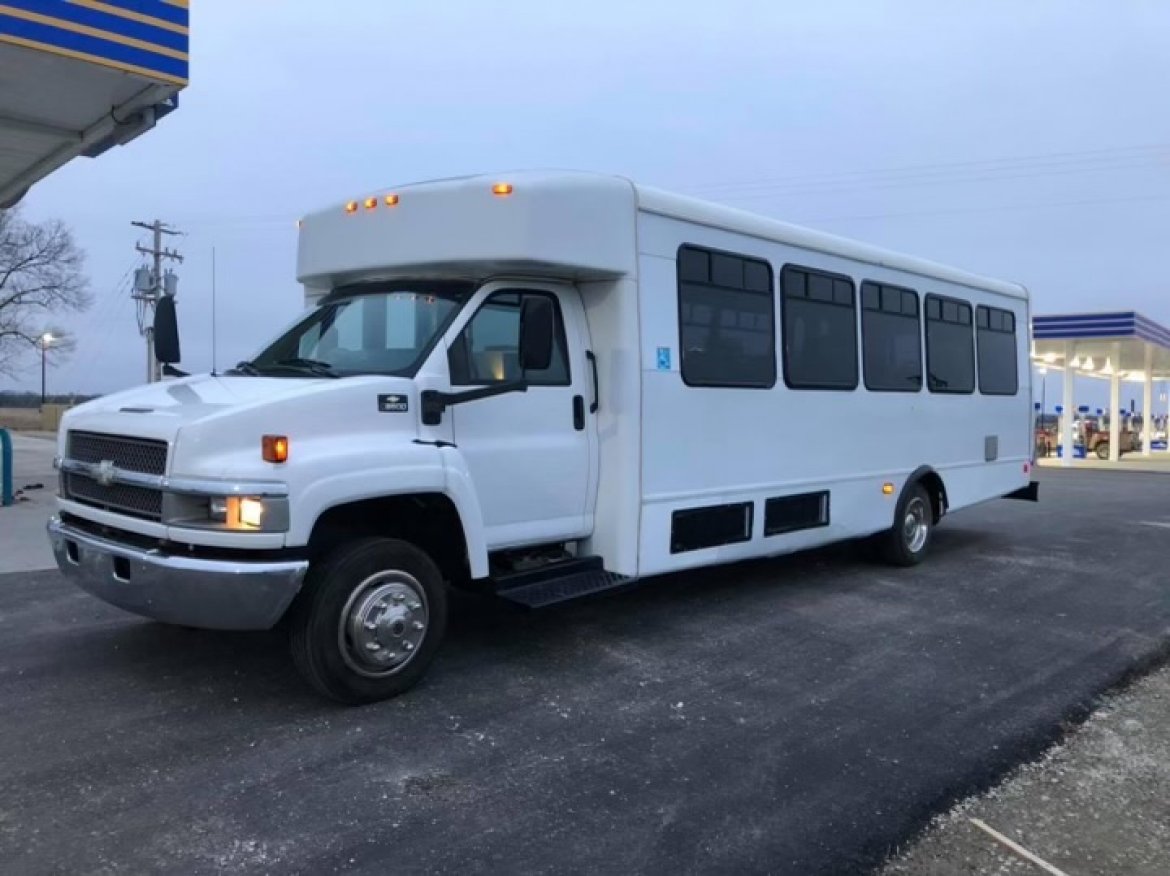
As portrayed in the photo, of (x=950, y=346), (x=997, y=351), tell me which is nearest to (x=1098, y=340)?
(x=997, y=351)

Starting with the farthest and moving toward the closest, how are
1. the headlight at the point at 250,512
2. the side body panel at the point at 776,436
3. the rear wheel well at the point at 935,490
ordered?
the rear wheel well at the point at 935,490 → the side body panel at the point at 776,436 → the headlight at the point at 250,512

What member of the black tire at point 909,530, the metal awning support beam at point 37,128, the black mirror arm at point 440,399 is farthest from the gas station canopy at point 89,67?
the black tire at point 909,530

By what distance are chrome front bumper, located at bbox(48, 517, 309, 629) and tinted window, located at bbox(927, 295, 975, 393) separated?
6.98 meters

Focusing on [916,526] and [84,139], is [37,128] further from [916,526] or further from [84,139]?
[916,526]

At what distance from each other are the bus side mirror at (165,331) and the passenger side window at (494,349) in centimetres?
197

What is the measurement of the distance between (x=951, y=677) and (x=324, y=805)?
3.73 meters

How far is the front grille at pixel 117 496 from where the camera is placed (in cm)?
445

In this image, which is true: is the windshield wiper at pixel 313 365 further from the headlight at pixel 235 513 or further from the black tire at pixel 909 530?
the black tire at pixel 909 530

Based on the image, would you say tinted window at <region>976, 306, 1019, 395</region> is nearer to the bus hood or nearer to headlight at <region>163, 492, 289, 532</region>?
the bus hood

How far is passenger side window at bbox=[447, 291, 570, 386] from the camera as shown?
5203mm

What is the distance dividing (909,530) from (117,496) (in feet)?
23.1

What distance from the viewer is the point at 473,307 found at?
5320mm

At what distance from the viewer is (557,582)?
568 cm

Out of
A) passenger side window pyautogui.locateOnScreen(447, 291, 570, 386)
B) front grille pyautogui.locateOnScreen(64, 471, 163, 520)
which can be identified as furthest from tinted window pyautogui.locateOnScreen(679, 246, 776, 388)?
front grille pyautogui.locateOnScreen(64, 471, 163, 520)
